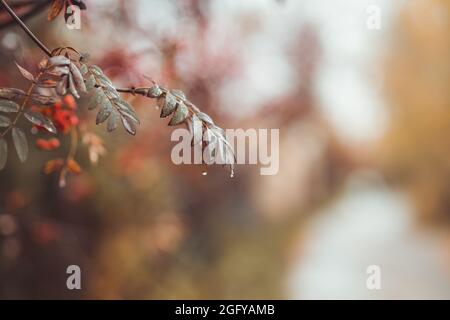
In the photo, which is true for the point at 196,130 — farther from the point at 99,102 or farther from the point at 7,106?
the point at 7,106

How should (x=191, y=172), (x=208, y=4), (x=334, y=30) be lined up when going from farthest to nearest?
(x=334, y=30), (x=191, y=172), (x=208, y=4)

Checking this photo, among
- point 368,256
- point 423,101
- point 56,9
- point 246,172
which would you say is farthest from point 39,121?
point 423,101

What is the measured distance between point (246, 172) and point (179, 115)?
5.44m

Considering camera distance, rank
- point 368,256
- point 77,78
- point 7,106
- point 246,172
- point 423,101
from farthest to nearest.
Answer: point 423,101 → point 368,256 → point 246,172 → point 7,106 → point 77,78

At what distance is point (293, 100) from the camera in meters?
6.51

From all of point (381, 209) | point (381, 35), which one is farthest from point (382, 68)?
point (381, 209)

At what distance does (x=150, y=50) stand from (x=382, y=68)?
27.9 ft

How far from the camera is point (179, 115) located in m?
1.00

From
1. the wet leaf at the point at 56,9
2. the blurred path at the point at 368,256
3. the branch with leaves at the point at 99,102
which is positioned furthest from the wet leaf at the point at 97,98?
the blurred path at the point at 368,256

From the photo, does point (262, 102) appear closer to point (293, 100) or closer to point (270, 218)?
point (293, 100)

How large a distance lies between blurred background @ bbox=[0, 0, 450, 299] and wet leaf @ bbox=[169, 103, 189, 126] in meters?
0.57

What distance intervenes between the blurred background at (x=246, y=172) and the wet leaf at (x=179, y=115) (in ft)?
1.86

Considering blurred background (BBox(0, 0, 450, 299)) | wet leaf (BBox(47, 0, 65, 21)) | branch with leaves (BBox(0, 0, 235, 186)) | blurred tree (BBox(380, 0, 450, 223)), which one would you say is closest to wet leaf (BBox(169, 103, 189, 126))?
branch with leaves (BBox(0, 0, 235, 186))

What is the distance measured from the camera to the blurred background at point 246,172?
99.1 inches
